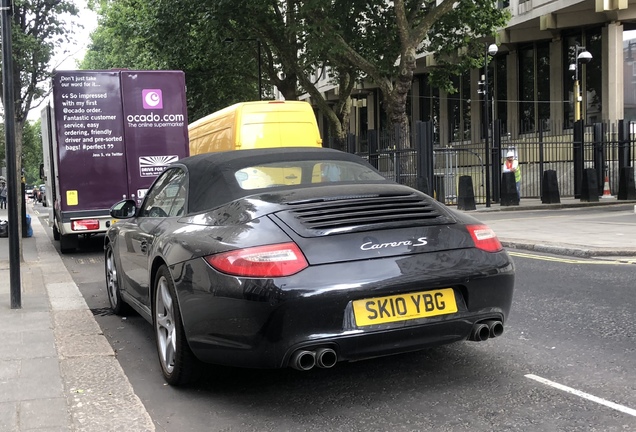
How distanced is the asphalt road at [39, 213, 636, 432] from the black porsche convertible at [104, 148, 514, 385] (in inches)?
11.6

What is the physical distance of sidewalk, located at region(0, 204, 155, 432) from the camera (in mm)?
3533

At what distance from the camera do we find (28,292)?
755 centimetres

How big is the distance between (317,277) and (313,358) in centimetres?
42

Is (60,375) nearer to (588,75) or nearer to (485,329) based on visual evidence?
(485,329)

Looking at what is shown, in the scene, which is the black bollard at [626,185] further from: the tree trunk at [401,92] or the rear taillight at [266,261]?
the rear taillight at [266,261]

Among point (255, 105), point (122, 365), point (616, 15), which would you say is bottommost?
point (122, 365)

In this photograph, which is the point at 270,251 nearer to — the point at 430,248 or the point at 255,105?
the point at 430,248

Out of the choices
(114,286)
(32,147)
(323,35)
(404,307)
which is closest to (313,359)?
(404,307)

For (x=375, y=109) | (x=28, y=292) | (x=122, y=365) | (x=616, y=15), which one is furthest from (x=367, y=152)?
(x=375, y=109)

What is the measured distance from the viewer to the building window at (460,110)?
38688 millimetres

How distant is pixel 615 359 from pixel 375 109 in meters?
47.0

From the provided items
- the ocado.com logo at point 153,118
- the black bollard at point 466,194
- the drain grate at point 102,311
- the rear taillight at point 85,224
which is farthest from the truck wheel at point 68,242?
the black bollard at point 466,194

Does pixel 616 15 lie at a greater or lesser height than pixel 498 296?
greater

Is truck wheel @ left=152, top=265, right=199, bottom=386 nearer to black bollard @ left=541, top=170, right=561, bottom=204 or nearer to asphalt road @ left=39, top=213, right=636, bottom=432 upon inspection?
asphalt road @ left=39, top=213, right=636, bottom=432
